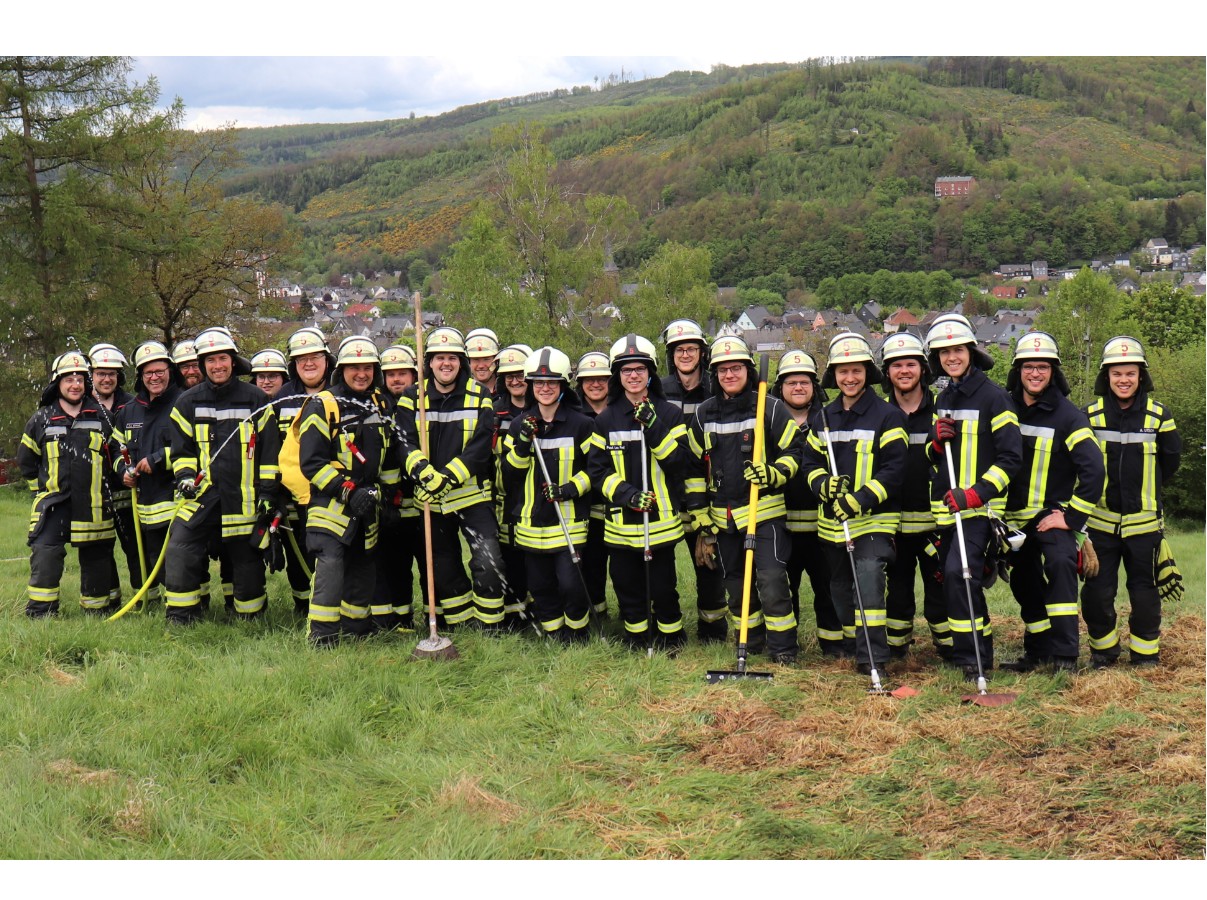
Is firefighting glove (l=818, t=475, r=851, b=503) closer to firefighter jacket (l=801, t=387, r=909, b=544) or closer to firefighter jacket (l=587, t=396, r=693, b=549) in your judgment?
firefighter jacket (l=801, t=387, r=909, b=544)

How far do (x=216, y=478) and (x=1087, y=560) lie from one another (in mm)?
7124

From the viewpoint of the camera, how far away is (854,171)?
110 meters

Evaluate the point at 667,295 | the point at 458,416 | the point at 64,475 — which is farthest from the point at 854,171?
the point at 64,475

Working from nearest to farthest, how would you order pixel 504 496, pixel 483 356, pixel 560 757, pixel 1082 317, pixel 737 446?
pixel 560 757, pixel 737 446, pixel 504 496, pixel 483 356, pixel 1082 317

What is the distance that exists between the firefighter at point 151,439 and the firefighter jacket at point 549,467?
3.30 metres

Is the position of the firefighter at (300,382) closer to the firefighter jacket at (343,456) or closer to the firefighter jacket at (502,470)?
the firefighter jacket at (343,456)

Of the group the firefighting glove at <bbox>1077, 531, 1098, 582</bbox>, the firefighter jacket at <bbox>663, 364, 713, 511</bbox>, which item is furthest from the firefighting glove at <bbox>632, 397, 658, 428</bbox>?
the firefighting glove at <bbox>1077, 531, 1098, 582</bbox>

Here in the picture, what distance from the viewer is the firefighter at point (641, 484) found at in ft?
25.7

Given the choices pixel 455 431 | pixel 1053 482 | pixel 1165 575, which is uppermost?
pixel 455 431

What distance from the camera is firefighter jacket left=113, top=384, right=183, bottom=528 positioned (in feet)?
29.1

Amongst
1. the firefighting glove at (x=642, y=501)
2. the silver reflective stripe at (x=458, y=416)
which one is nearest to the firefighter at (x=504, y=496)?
the silver reflective stripe at (x=458, y=416)

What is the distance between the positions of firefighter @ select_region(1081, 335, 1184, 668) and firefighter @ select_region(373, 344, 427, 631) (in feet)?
18.2

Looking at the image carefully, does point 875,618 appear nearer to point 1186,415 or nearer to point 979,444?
point 979,444

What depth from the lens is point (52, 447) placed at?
8953mm
